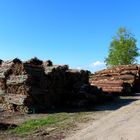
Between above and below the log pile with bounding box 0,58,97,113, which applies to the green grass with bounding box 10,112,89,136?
below

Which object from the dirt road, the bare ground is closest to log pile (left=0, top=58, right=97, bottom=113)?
the bare ground

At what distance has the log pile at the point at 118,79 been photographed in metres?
27.8

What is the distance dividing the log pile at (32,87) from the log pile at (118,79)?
21.2 ft

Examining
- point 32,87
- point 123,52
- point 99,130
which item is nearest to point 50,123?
point 99,130

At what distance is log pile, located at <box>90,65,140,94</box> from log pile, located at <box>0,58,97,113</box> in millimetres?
6459

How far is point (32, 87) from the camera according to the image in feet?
61.3

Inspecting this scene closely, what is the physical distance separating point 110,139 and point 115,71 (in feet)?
75.8

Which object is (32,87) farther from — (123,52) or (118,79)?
(123,52)

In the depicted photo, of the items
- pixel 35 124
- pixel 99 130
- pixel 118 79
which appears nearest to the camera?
pixel 99 130

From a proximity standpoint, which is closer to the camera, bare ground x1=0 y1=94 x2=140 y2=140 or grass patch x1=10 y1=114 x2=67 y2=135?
bare ground x1=0 y1=94 x2=140 y2=140

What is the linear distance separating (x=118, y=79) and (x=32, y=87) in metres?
13.7

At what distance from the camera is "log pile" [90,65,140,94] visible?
91.3ft

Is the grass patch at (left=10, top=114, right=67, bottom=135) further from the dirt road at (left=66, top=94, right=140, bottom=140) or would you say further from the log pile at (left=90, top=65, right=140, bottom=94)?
the log pile at (left=90, top=65, right=140, bottom=94)

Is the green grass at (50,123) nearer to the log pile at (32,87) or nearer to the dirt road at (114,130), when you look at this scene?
the dirt road at (114,130)
